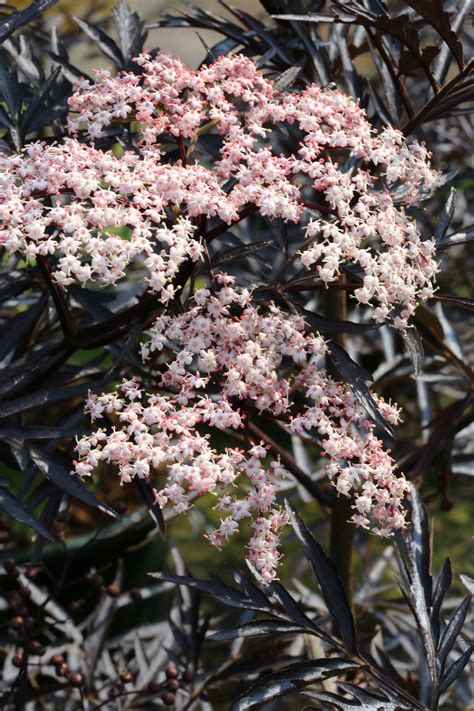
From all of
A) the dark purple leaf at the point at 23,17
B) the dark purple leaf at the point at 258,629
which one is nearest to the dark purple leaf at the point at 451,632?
the dark purple leaf at the point at 258,629

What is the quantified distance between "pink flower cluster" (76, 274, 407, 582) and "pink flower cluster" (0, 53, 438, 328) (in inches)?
1.6

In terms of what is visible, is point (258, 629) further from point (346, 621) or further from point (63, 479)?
point (63, 479)

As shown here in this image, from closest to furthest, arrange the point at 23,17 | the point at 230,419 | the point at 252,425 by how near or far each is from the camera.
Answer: the point at 230,419, the point at 23,17, the point at 252,425

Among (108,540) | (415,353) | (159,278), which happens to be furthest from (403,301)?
(108,540)

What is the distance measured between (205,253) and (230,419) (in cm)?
14

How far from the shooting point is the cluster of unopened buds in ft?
1.74

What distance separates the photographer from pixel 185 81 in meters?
0.62

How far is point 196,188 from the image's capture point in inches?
21.7

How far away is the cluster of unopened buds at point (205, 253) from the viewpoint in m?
0.53

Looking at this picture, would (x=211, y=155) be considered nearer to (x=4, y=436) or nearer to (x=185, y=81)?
(x=185, y=81)

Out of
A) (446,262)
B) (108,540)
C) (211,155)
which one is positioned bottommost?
(446,262)

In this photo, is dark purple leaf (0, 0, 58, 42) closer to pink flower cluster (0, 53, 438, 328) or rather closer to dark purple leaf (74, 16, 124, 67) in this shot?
pink flower cluster (0, 53, 438, 328)

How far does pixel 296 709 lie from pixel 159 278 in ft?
3.07

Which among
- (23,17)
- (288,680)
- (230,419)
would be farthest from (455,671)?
(23,17)
